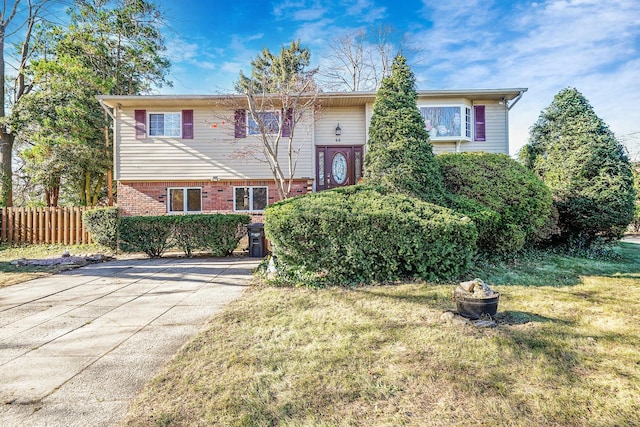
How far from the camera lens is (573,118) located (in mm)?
7812

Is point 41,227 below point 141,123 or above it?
below

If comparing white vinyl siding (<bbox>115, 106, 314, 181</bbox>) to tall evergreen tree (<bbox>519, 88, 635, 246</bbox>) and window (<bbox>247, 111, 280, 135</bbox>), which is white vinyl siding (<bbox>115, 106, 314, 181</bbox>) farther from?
tall evergreen tree (<bbox>519, 88, 635, 246</bbox>)

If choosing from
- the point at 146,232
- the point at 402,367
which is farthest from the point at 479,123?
the point at 402,367

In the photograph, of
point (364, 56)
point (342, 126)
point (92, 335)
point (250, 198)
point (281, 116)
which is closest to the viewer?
point (92, 335)

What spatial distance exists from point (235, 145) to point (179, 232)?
190 inches

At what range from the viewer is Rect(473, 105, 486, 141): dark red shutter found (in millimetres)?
12320

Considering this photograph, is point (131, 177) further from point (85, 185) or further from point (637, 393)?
point (637, 393)

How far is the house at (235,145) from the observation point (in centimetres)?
1199

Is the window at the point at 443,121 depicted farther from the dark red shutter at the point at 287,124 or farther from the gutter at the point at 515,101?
the dark red shutter at the point at 287,124

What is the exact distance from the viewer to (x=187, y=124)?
12.2m

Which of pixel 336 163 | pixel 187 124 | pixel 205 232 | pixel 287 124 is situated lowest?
pixel 205 232

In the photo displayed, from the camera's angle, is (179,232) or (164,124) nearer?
(179,232)

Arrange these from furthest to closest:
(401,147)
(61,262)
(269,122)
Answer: (269,122)
(61,262)
(401,147)

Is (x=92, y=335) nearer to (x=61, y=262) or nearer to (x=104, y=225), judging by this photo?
(x=61, y=262)
